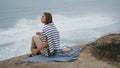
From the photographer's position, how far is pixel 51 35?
33.1 ft

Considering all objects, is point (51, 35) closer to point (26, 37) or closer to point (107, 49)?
point (107, 49)

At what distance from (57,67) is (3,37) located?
2343cm

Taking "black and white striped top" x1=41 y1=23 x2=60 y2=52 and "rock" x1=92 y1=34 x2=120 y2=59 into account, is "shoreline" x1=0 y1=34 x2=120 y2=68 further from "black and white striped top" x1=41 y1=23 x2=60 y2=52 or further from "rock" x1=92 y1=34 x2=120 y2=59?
"black and white striped top" x1=41 y1=23 x2=60 y2=52

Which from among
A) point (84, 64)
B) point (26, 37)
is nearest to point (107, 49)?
point (84, 64)

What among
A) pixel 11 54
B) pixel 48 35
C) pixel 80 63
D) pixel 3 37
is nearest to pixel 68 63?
pixel 80 63

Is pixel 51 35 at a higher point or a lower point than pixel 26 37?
higher

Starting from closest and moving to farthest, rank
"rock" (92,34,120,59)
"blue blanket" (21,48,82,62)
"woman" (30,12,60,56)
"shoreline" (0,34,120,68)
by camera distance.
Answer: "shoreline" (0,34,120,68) < "woman" (30,12,60,56) < "blue blanket" (21,48,82,62) < "rock" (92,34,120,59)

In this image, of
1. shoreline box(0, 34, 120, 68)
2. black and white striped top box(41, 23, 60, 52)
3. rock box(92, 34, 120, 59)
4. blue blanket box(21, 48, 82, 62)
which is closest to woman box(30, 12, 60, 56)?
black and white striped top box(41, 23, 60, 52)

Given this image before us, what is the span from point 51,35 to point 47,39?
0.18 meters

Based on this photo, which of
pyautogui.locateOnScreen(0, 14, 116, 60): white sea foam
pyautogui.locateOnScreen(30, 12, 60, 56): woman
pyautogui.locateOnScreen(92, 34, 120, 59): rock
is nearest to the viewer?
pyautogui.locateOnScreen(30, 12, 60, 56): woman

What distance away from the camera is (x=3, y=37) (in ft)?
107

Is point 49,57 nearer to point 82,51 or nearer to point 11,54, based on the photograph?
point 82,51

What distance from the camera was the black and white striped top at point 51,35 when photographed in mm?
10046

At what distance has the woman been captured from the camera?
10.0 meters
